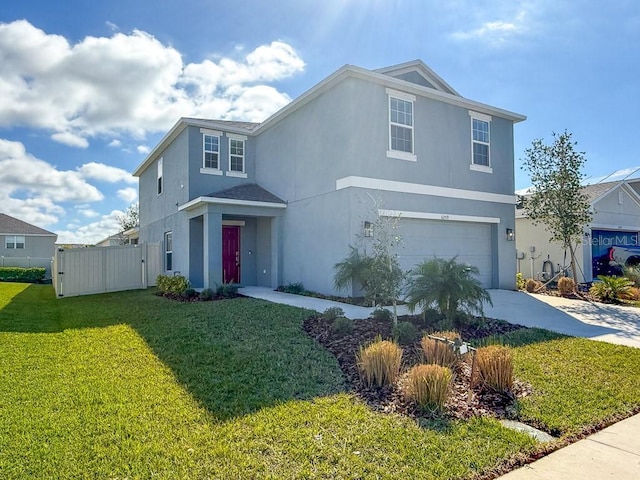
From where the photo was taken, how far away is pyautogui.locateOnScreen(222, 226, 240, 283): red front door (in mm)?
16078

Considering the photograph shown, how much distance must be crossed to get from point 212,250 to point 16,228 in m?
32.6

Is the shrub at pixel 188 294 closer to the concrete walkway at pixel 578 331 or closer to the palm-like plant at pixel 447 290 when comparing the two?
the concrete walkway at pixel 578 331

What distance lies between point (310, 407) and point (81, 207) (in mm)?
40293

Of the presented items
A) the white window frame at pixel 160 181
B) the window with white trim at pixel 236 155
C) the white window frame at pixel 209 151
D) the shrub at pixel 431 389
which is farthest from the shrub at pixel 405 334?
the white window frame at pixel 160 181

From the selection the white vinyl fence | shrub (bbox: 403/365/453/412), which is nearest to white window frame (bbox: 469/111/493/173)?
shrub (bbox: 403/365/453/412)

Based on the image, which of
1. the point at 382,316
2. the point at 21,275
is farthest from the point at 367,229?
the point at 21,275

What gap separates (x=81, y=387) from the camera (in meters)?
4.99

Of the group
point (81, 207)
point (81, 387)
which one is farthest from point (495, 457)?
point (81, 207)

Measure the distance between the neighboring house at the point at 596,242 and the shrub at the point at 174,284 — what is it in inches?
592

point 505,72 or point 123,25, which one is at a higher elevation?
point 123,25

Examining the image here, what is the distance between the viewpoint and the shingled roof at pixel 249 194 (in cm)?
1449

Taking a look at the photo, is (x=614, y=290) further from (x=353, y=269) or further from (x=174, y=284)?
(x=174, y=284)

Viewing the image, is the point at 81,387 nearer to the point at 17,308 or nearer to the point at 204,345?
the point at 204,345

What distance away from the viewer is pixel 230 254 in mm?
16188
